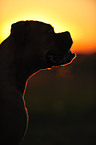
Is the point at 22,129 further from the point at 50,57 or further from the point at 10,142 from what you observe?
the point at 50,57

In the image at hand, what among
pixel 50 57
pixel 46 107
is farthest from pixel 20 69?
pixel 46 107

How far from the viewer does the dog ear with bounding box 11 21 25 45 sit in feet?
9.96

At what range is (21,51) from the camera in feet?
10.0

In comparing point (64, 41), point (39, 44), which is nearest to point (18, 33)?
point (39, 44)

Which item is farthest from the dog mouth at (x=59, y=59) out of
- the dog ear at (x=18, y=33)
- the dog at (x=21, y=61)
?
the dog ear at (x=18, y=33)

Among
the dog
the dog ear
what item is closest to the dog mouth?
the dog

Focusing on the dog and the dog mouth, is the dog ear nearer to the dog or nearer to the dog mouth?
the dog

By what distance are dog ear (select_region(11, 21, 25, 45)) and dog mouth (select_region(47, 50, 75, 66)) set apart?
358 mm

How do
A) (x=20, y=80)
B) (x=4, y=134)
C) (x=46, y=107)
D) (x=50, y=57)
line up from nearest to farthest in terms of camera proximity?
(x=4, y=134), (x=20, y=80), (x=50, y=57), (x=46, y=107)

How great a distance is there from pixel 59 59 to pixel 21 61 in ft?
1.72

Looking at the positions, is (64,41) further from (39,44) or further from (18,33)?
(18,33)

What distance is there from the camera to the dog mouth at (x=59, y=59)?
3.24 m

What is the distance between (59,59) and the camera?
11.0 ft

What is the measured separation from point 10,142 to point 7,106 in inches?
13.4
